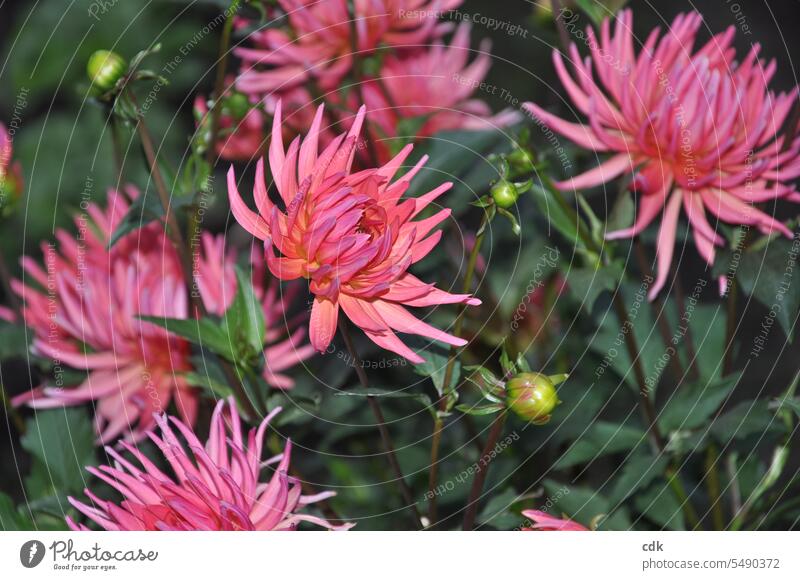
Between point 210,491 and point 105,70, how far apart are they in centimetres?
22

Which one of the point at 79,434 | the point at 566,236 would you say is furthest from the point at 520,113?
the point at 79,434

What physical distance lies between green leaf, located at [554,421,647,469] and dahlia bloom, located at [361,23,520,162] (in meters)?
0.21

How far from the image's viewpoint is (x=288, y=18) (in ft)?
1.87

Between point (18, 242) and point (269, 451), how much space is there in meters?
0.41

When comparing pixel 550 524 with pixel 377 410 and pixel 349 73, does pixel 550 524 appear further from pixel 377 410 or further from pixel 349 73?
pixel 349 73

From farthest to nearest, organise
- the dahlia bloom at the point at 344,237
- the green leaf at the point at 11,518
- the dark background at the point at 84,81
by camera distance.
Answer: the dark background at the point at 84,81 → the green leaf at the point at 11,518 → the dahlia bloom at the point at 344,237

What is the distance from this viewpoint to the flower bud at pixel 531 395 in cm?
41

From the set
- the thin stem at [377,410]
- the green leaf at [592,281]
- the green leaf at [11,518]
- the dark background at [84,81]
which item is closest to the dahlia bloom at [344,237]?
the thin stem at [377,410]

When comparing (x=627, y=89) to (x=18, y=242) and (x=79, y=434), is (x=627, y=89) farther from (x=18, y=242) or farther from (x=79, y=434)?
(x=18, y=242)

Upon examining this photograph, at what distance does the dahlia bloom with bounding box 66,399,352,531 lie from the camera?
1.42ft

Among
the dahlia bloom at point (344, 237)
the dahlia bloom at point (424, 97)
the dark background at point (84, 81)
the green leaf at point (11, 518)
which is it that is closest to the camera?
the dahlia bloom at point (344, 237)
